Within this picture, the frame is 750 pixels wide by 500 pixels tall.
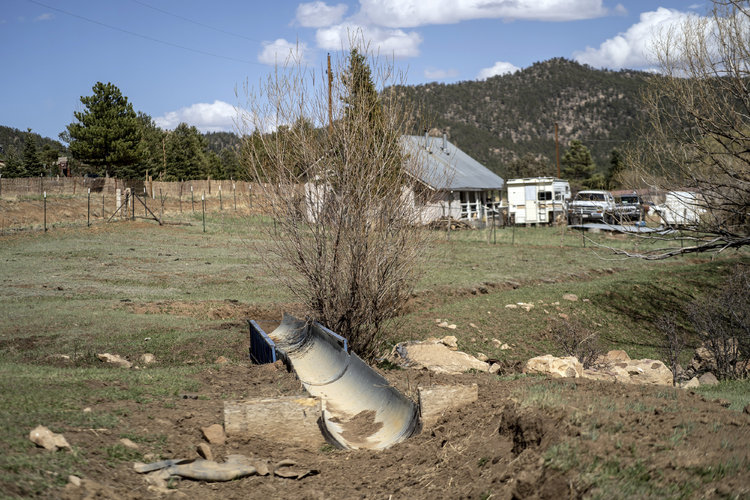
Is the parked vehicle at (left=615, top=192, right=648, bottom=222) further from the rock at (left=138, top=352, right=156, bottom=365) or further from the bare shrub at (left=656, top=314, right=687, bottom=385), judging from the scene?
the rock at (left=138, top=352, right=156, bottom=365)

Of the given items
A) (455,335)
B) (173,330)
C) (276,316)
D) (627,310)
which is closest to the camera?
(173,330)

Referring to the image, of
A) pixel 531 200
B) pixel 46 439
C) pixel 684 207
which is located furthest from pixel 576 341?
pixel 531 200

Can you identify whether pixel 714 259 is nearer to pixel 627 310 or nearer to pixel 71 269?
pixel 627 310

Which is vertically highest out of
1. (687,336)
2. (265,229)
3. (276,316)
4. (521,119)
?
(521,119)

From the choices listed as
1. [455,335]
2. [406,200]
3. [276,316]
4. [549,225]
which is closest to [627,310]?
[455,335]

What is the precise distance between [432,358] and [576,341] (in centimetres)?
361

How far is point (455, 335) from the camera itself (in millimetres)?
13664

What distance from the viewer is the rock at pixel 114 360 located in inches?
400

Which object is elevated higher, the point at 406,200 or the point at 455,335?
the point at 406,200

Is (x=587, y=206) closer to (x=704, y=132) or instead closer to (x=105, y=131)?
(x=704, y=132)

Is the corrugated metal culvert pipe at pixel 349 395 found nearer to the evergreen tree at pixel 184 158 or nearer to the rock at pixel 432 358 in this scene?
the rock at pixel 432 358

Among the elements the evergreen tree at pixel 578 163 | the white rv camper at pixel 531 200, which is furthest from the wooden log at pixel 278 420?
the evergreen tree at pixel 578 163

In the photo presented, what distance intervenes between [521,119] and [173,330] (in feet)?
467

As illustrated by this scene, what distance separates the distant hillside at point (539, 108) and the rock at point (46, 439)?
388 ft
